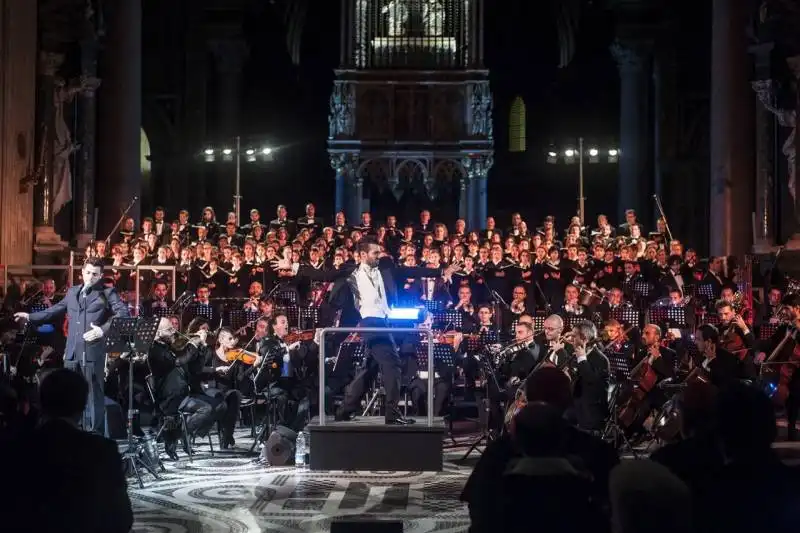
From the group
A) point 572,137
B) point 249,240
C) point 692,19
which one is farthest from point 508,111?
point 249,240

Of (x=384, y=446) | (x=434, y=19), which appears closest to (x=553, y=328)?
(x=384, y=446)

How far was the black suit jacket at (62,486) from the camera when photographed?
4898 millimetres

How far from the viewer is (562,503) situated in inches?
189

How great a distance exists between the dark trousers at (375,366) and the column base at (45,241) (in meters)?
8.99

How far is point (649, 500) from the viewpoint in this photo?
343cm

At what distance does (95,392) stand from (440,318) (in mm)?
4506

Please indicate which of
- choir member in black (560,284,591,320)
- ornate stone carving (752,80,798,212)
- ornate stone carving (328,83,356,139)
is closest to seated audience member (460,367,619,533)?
choir member in black (560,284,591,320)

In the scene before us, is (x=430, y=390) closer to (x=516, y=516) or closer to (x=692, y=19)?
(x=516, y=516)

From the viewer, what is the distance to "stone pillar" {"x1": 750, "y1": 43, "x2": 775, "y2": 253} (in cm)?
2092

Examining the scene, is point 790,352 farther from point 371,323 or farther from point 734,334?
point 371,323

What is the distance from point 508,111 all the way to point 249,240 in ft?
48.4

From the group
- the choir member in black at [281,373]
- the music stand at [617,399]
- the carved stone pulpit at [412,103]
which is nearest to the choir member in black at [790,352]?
the music stand at [617,399]

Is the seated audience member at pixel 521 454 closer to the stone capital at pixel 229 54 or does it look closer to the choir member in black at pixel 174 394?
the choir member in black at pixel 174 394

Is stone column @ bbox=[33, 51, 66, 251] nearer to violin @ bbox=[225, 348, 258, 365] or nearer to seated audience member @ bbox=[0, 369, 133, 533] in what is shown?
violin @ bbox=[225, 348, 258, 365]
